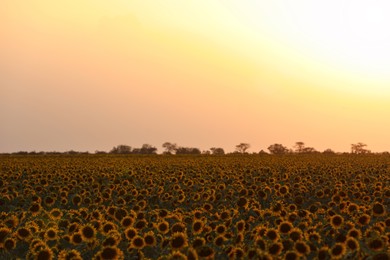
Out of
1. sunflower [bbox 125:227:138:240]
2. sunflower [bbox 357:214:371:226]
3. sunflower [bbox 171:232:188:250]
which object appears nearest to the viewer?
sunflower [bbox 171:232:188:250]

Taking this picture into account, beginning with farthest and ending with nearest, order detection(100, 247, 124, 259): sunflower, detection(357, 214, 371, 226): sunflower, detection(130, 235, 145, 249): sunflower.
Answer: detection(357, 214, 371, 226): sunflower < detection(130, 235, 145, 249): sunflower < detection(100, 247, 124, 259): sunflower

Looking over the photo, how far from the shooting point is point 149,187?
75.0 feet

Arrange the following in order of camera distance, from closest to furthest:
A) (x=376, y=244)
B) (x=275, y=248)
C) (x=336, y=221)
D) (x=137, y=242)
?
(x=275, y=248)
(x=376, y=244)
(x=137, y=242)
(x=336, y=221)

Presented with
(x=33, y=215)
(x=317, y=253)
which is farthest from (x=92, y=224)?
(x=317, y=253)

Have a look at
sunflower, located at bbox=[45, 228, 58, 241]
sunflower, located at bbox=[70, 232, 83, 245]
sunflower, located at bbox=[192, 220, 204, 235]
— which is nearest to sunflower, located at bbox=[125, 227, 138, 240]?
sunflower, located at bbox=[70, 232, 83, 245]

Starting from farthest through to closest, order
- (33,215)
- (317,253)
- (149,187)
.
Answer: (149,187) → (33,215) → (317,253)

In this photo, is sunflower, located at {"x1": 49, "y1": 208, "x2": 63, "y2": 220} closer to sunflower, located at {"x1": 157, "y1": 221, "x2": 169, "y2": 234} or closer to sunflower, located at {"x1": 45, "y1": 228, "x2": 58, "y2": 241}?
sunflower, located at {"x1": 45, "y1": 228, "x2": 58, "y2": 241}

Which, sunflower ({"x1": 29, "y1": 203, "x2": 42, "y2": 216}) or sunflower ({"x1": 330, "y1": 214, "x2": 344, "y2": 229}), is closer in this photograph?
sunflower ({"x1": 330, "y1": 214, "x2": 344, "y2": 229})

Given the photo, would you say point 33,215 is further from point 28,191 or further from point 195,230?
point 28,191

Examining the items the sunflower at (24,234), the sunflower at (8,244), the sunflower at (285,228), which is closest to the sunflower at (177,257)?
the sunflower at (285,228)

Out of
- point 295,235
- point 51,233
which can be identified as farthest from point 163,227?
point 295,235

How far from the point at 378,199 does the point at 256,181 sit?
8099 mm

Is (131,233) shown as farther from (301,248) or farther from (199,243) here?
(301,248)

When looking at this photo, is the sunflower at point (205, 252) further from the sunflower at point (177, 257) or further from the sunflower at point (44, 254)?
the sunflower at point (44, 254)
